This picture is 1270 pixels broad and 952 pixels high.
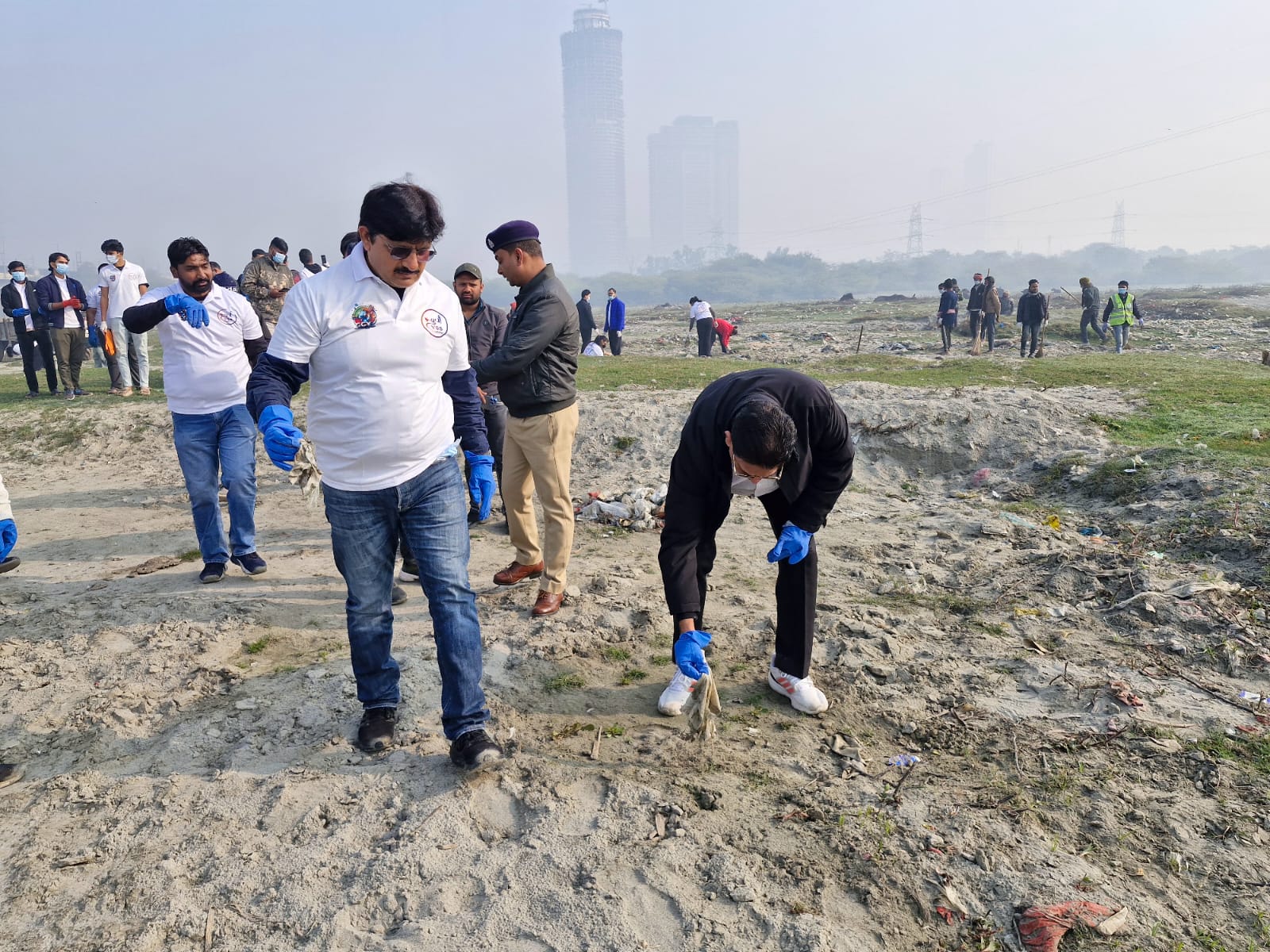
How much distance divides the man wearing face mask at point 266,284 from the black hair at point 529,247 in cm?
541

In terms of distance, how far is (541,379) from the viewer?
431 centimetres

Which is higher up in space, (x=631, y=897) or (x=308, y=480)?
(x=308, y=480)

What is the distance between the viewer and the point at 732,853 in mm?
2605

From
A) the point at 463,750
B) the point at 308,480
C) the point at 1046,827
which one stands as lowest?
the point at 1046,827

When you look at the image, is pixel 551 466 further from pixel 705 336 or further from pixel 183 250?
pixel 705 336

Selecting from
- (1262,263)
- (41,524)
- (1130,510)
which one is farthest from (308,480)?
(1262,263)

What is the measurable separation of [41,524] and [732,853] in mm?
6558

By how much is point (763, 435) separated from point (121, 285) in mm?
10055

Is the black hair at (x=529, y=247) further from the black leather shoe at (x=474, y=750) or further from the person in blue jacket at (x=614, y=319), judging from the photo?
the person in blue jacket at (x=614, y=319)

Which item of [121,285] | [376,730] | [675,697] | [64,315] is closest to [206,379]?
[376,730]

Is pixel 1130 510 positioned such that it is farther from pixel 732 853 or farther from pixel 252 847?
pixel 252 847

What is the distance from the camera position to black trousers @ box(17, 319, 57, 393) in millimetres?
10781

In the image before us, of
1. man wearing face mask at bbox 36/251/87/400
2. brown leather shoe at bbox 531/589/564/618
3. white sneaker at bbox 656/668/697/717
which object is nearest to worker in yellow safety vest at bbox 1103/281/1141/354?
brown leather shoe at bbox 531/589/564/618

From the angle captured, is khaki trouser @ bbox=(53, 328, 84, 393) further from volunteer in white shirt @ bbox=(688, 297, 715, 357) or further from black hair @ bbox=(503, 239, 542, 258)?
volunteer in white shirt @ bbox=(688, 297, 715, 357)
